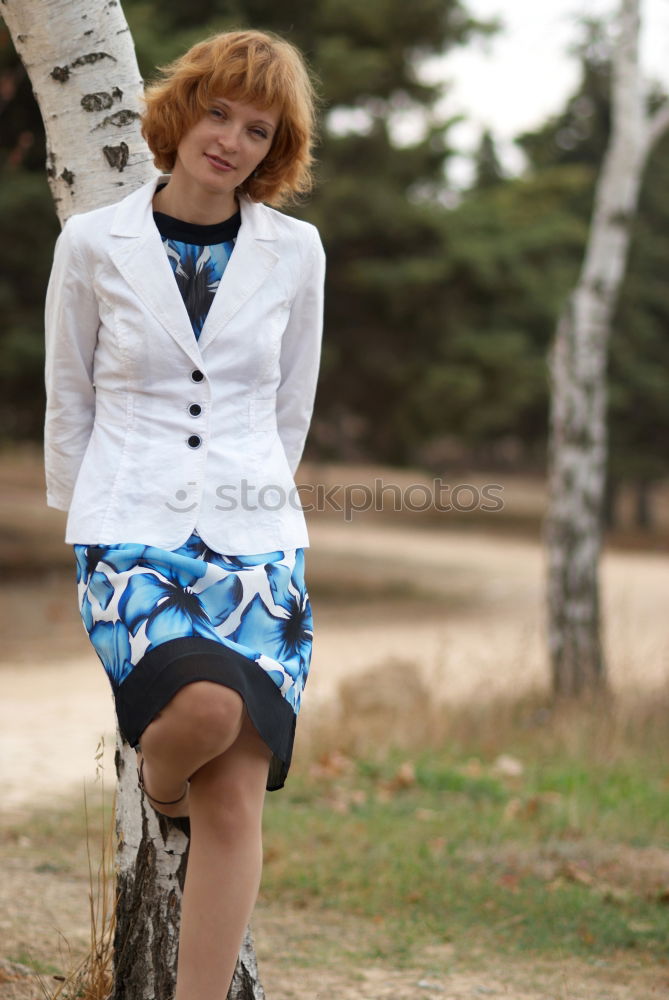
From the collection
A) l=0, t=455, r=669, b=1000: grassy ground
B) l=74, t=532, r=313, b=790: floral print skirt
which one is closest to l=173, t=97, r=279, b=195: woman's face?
l=74, t=532, r=313, b=790: floral print skirt

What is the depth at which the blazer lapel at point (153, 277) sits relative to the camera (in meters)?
2.45

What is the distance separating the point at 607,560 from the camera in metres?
21.5

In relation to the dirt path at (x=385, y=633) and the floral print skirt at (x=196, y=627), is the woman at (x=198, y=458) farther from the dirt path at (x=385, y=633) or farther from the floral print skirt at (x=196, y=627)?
the dirt path at (x=385, y=633)

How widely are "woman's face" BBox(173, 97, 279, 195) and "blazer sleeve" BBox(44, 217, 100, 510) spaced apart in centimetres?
29

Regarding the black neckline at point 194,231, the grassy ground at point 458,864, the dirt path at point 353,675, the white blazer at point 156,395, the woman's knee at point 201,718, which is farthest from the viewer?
the grassy ground at point 458,864

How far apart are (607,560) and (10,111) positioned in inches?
542

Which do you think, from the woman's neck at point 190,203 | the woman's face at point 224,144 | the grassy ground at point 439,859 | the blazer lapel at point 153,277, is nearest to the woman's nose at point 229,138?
the woman's face at point 224,144

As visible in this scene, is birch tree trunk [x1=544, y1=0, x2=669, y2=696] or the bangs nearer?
the bangs

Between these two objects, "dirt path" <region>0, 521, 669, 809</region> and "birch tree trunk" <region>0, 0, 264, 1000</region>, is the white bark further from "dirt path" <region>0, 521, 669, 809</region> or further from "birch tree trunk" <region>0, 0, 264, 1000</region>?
"dirt path" <region>0, 521, 669, 809</region>

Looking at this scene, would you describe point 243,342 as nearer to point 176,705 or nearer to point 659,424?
point 176,705

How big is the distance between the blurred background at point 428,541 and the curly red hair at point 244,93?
2.26 metres

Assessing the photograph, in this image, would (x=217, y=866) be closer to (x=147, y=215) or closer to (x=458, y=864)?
(x=147, y=215)

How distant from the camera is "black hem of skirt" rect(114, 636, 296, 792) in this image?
222cm

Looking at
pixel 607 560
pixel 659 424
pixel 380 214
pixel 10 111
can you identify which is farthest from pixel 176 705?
pixel 659 424
